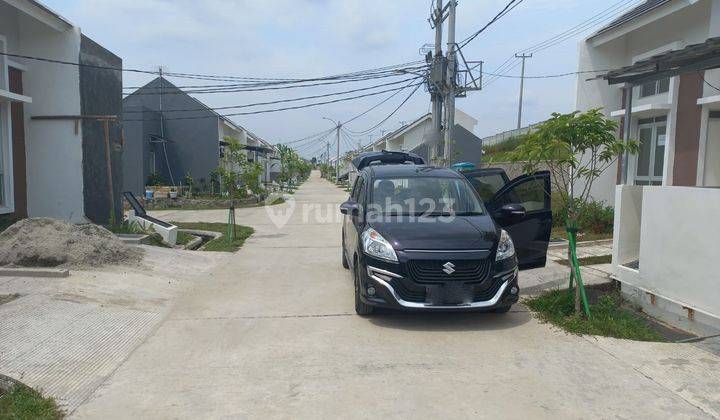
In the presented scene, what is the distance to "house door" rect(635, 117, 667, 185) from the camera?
42.7 feet

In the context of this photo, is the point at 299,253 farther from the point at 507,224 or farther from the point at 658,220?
the point at 658,220

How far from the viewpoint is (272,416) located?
3.61 meters

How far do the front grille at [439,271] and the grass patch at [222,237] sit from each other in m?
6.45

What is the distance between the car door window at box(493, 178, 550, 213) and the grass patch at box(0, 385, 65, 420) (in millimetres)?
5367

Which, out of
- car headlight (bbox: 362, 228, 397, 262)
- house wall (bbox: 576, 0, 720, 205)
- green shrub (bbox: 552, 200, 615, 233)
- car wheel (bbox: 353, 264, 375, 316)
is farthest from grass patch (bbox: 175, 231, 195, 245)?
house wall (bbox: 576, 0, 720, 205)

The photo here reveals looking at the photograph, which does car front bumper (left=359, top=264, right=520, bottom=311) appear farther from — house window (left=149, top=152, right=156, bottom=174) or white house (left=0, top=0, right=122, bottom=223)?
house window (left=149, top=152, right=156, bottom=174)

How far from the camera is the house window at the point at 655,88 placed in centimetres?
1278

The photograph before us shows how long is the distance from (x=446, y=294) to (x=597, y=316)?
1.91m

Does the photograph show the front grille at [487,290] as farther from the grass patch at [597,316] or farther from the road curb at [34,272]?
the road curb at [34,272]

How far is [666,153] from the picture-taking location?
11883 millimetres

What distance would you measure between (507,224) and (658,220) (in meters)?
1.71

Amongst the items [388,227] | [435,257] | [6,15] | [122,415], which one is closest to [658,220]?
[435,257]

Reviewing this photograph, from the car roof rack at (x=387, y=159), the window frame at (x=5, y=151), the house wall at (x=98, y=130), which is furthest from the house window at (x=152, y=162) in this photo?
the car roof rack at (x=387, y=159)

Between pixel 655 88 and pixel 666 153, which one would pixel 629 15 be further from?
pixel 666 153
